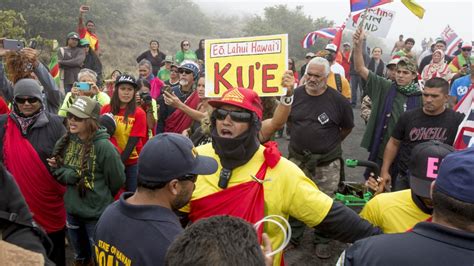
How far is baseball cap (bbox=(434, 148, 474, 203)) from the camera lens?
177cm

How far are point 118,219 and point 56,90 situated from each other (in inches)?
132

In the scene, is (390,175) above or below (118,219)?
below

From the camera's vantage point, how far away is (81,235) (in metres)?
4.07

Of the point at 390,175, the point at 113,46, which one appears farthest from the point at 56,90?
the point at 113,46

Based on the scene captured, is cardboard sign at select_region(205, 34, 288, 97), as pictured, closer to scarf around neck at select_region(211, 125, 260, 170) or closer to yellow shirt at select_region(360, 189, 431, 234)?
scarf around neck at select_region(211, 125, 260, 170)

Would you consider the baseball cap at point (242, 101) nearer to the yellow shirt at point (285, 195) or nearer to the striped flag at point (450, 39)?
the yellow shirt at point (285, 195)

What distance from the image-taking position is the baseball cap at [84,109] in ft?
12.5

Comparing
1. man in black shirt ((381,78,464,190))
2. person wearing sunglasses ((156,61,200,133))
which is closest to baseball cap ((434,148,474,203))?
man in black shirt ((381,78,464,190))

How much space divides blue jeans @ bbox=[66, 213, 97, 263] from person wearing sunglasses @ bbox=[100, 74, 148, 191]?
36.0 inches

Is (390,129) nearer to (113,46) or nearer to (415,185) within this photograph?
(415,185)

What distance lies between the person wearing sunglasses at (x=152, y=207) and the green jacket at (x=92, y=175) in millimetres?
1708

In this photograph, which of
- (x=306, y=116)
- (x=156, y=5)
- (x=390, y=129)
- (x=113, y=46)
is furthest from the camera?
(x=156, y=5)

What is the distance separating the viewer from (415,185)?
2.57 meters

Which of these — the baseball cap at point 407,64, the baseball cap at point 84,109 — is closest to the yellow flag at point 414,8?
the baseball cap at point 407,64
